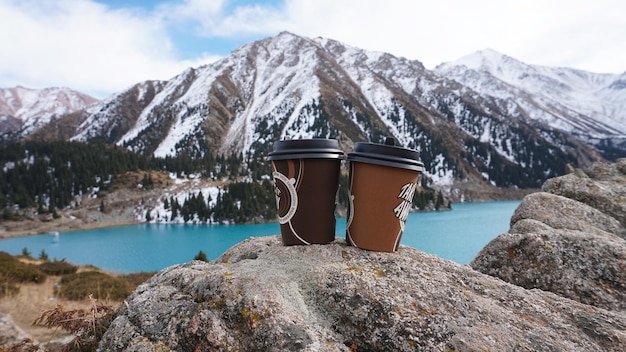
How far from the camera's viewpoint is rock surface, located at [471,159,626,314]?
3.23m

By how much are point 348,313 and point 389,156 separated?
135 cm

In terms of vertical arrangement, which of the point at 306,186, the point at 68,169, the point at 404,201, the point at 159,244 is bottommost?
the point at 159,244

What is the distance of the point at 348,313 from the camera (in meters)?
2.44

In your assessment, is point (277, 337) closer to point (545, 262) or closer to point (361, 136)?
point (545, 262)

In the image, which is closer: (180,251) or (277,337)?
(277,337)

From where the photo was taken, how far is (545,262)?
3.51 m

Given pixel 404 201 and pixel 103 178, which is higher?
pixel 404 201

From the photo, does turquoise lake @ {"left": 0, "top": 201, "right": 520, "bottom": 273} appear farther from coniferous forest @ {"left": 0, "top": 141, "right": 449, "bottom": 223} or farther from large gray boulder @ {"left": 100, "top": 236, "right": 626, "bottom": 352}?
large gray boulder @ {"left": 100, "top": 236, "right": 626, "bottom": 352}

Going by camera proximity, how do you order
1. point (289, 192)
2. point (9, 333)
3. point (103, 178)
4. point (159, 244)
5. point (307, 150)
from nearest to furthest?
point (307, 150), point (289, 192), point (9, 333), point (159, 244), point (103, 178)

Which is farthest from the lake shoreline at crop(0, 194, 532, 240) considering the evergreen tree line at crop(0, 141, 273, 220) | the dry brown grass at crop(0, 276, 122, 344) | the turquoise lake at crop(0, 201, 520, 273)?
the dry brown grass at crop(0, 276, 122, 344)

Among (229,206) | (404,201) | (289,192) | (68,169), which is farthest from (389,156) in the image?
(68,169)

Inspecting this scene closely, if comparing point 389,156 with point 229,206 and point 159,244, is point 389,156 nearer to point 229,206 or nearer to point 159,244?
point 159,244

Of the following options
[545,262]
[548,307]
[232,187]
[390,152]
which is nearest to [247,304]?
[390,152]

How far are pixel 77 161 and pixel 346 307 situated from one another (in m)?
146
